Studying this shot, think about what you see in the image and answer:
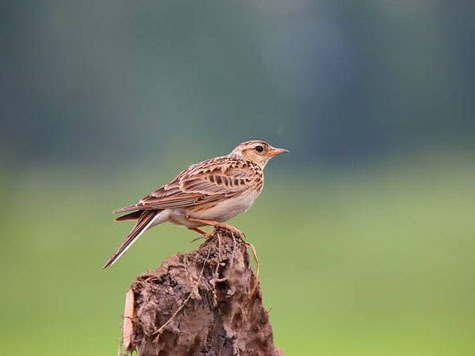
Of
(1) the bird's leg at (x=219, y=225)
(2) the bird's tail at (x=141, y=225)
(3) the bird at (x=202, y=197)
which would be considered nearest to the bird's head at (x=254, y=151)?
(3) the bird at (x=202, y=197)

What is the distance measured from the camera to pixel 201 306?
3.40 meters

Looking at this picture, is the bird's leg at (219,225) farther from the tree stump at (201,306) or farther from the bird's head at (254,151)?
the bird's head at (254,151)

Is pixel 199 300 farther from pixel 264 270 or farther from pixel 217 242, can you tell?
pixel 264 270

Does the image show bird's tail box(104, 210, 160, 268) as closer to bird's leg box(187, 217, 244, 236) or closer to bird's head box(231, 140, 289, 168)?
bird's leg box(187, 217, 244, 236)

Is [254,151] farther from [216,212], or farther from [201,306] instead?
[201,306]

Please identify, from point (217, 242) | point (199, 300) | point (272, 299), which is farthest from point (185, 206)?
point (272, 299)

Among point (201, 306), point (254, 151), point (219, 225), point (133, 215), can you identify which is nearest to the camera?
point (201, 306)

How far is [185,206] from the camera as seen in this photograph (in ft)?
13.0

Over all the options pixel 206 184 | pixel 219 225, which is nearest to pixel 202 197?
pixel 206 184

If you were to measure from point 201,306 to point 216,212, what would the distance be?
77cm

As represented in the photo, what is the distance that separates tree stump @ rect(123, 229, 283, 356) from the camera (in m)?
3.21

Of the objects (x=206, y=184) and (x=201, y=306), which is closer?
(x=201, y=306)

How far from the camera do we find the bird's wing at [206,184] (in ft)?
12.8

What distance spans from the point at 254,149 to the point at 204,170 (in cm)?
45
